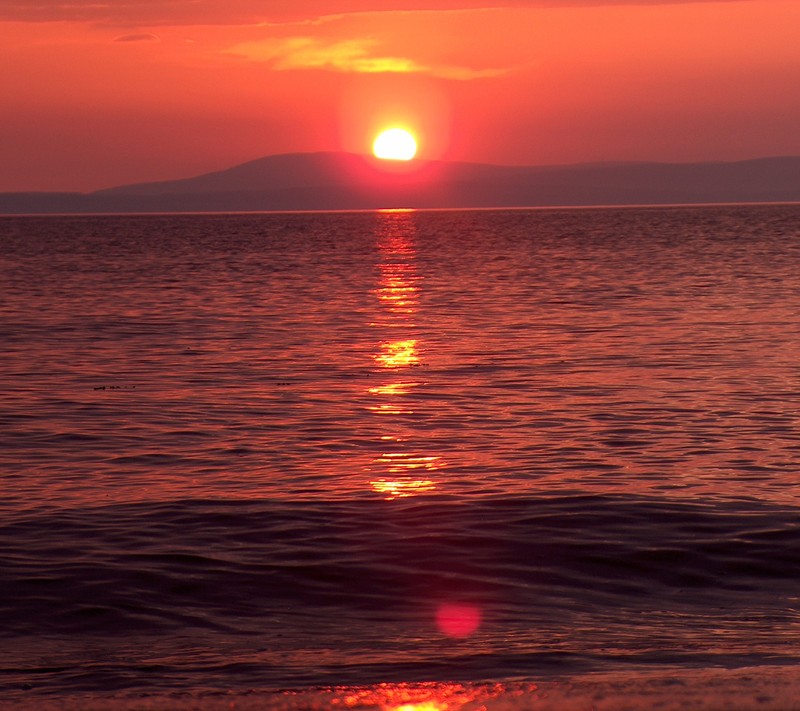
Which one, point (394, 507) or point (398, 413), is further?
point (398, 413)

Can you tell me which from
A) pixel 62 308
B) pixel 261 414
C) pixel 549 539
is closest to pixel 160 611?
pixel 549 539

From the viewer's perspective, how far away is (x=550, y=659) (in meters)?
9.52

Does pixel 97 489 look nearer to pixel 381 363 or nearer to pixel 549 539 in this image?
pixel 549 539

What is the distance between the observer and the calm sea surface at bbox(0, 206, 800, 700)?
1009cm

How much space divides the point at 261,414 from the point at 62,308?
87.4 feet

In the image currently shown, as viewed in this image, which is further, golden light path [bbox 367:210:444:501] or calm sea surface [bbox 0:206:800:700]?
golden light path [bbox 367:210:444:501]

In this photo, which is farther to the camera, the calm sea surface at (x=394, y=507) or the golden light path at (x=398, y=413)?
the golden light path at (x=398, y=413)

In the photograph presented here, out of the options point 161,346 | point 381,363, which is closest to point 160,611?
point 381,363

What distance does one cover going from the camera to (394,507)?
14.7 metres

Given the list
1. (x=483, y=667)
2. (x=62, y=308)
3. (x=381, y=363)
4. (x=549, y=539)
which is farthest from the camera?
(x=62, y=308)

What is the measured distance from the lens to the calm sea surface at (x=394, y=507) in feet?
33.1

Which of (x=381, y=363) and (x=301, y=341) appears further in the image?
(x=301, y=341)

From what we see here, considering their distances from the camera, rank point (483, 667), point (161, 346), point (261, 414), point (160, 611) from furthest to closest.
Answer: point (161, 346) → point (261, 414) → point (160, 611) → point (483, 667)

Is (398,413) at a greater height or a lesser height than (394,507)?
lesser
